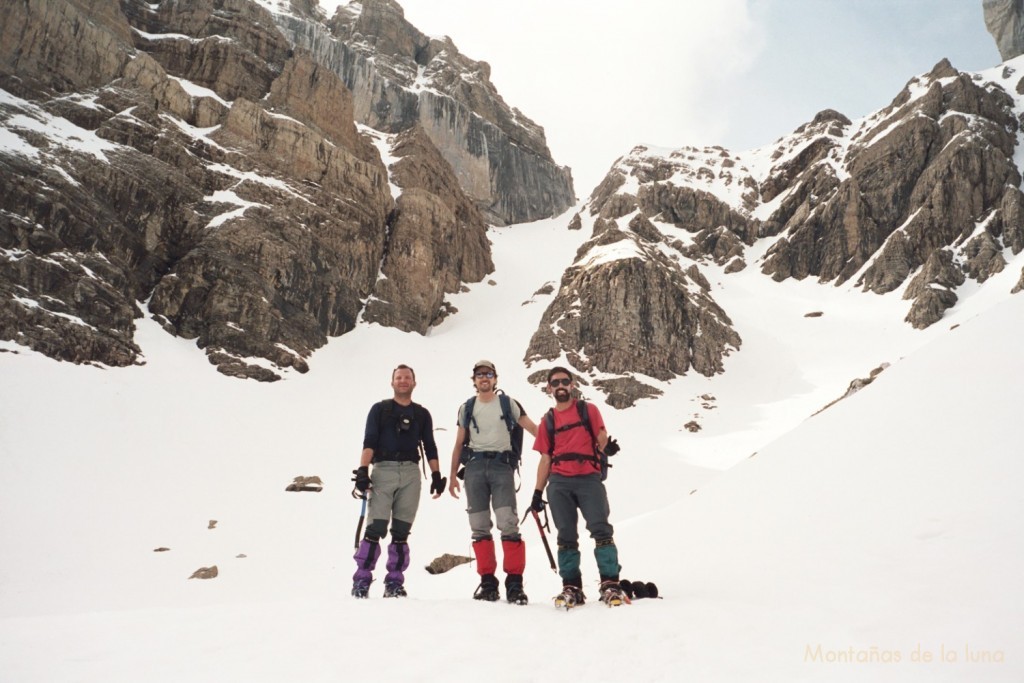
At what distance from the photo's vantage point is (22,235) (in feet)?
83.5

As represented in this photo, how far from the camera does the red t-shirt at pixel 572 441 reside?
6012 mm

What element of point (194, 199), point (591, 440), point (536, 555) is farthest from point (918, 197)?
point (591, 440)

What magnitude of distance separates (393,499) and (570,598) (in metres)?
2.65

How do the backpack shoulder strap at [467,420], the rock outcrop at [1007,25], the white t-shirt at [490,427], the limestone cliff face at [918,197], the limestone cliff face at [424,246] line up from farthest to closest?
the rock outcrop at [1007,25], the limestone cliff face at [918,197], the limestone cliff face at [424,246], the backpack shoulder strap at [467,420], the white t-shirt at [490,427]

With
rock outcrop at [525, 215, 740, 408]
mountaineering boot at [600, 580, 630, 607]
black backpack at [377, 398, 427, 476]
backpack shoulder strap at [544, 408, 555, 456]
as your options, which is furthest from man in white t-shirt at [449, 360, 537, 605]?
rock outcrop at [525, 215, 740, 408]

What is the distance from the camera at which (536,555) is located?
11188 millimetres

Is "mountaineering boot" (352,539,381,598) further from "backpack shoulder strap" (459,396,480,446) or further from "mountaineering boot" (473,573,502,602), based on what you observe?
"backpack shoulder strap" (459,396,480,446)

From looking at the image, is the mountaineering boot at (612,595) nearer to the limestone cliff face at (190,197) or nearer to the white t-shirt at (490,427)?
the white t-shirt at (490,427)

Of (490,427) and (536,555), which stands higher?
(490,427)

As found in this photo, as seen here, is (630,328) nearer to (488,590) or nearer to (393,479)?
(393,479)

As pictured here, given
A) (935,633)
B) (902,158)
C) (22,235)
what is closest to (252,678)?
(935,633)

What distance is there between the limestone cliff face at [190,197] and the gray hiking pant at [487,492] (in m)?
26.0

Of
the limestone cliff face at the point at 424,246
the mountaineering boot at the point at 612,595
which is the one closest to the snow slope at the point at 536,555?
the mountaineering boot at the point at 612,595

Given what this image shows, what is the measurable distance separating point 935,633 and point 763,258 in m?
79.1
